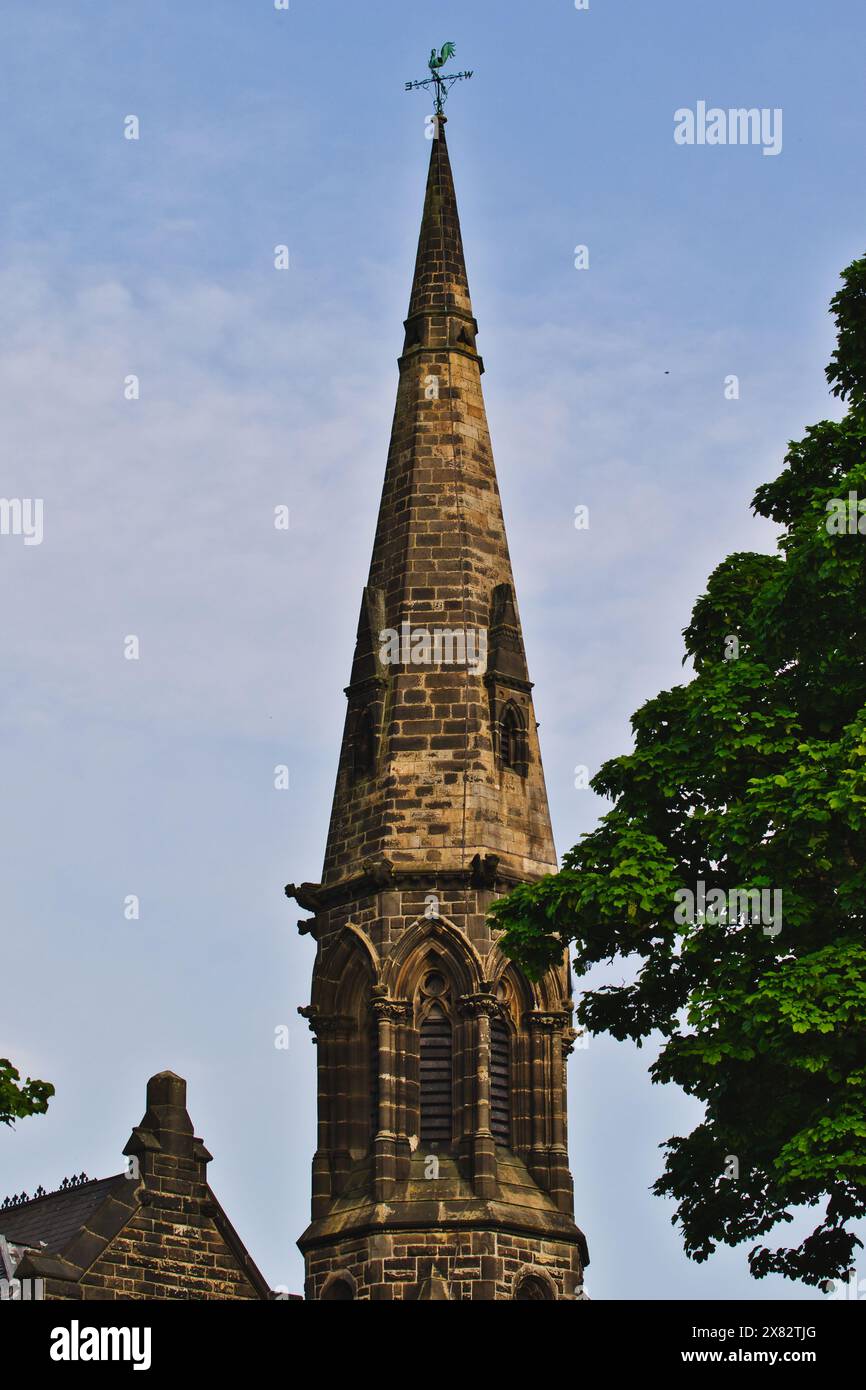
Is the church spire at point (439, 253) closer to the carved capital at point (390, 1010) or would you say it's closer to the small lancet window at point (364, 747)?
the small lancet window at point (364, 747)

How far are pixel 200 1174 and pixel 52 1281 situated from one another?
3.74 metres

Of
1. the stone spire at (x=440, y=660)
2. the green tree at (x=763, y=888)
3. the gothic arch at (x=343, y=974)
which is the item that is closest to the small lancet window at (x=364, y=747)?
the stone spire at (x=440, y=660)

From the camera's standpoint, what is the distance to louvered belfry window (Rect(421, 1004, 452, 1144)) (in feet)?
139

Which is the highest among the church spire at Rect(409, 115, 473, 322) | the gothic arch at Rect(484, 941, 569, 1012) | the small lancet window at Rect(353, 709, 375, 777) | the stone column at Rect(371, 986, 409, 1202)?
the church spire at Rect(409, 115, 473, 322)

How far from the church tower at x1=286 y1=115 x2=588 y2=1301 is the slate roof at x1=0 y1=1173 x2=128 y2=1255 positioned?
331cm

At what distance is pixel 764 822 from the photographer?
100 ft

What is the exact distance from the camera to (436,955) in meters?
43.0

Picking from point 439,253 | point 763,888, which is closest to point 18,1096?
point 763,888

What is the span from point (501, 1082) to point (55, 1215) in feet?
24.4

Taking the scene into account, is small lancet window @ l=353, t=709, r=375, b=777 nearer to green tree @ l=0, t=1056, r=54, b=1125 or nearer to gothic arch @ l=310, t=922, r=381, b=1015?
gothic arch @ l=310, t=922, r=381, b=1015

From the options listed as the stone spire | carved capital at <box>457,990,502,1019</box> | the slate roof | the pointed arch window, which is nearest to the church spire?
the stone spire

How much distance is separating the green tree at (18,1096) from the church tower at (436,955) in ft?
43.7

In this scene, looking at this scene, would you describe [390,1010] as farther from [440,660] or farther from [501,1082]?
[440,660]
